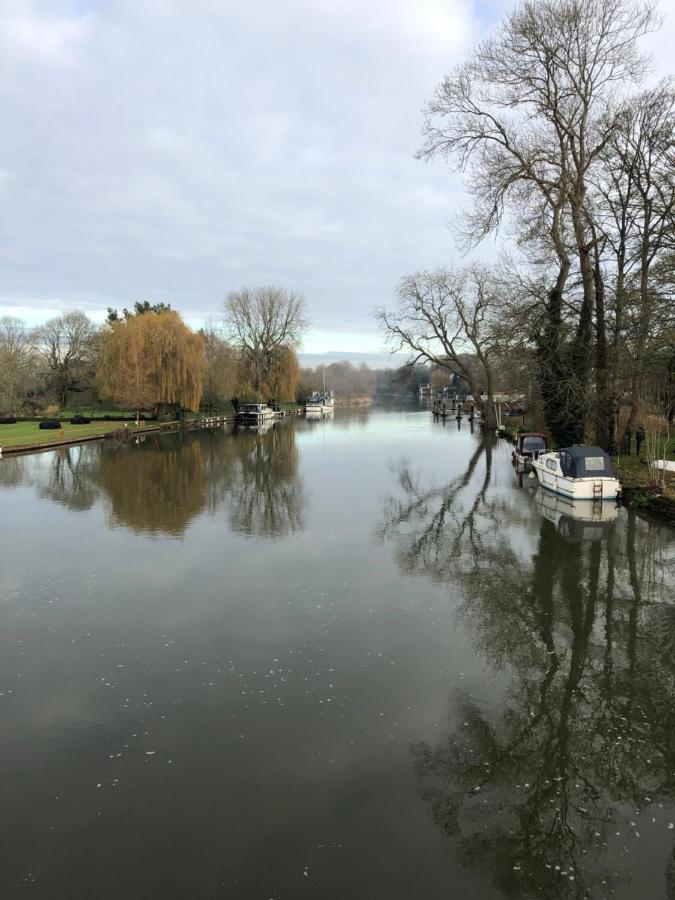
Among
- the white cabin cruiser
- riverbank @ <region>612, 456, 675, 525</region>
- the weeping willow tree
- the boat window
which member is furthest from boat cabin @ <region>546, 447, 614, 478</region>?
the white cabin cruiser

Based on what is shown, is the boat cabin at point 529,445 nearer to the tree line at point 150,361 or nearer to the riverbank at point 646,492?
the riverbank at point 646,492

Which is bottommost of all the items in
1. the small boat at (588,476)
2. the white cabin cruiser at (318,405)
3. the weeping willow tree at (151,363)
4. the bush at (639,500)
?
the bush at (639,500)

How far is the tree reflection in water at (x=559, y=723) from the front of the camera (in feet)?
13.8

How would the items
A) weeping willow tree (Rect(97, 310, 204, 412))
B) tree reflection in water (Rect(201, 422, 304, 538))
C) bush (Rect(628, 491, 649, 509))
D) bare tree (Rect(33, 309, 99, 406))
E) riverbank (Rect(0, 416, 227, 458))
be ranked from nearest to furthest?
tree reflection in water (Rect(201, 422, 304, 538))
bush (Rect(628, 491, 649, 509))
riverbank (Rect(0, 416, 227, 458))
weeping willow tree (Rect(97, 310, 204, 412))
bare tree (Rect(33, 309, 99, 406))

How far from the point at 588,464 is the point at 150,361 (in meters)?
35.0

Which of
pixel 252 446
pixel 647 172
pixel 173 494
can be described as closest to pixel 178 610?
pixel 173 494

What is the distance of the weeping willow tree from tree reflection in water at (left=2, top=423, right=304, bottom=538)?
10304 millimetres

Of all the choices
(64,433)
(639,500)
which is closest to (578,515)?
(639,500)

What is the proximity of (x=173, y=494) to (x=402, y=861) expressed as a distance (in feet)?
50.7

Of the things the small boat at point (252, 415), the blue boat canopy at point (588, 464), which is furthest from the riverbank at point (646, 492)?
the small boat at point (252, 415)

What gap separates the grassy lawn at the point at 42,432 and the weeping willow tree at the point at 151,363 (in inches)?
110

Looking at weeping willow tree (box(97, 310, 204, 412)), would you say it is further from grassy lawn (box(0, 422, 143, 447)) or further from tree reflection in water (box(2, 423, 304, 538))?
tree reflection in water (box(2, 423, 304, 538))

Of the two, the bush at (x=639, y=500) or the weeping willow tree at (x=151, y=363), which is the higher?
the weeping willow tree at (x=151, y=363)

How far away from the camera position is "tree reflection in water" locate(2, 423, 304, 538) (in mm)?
14891
